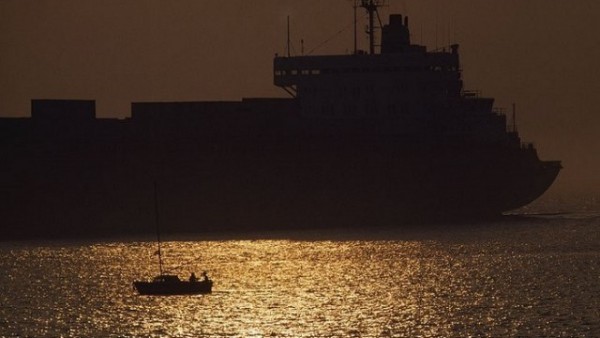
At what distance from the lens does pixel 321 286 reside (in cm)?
9050

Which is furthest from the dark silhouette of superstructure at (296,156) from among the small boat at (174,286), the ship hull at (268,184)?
the small boat at (174,286)

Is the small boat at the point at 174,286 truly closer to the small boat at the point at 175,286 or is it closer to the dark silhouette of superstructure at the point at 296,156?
the small boat at the point at 175,286

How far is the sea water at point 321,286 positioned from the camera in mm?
74000

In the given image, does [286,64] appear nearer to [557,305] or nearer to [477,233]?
[477,233]

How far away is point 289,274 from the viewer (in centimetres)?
9806

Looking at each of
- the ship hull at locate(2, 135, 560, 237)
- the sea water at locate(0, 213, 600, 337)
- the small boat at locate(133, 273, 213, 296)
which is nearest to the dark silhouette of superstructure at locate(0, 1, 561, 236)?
the ship hull at locate(2, 135, 560, 237)

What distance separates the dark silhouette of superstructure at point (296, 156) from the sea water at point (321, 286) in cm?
583

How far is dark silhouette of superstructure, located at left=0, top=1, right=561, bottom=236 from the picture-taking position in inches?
5251

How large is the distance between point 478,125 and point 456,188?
578cm

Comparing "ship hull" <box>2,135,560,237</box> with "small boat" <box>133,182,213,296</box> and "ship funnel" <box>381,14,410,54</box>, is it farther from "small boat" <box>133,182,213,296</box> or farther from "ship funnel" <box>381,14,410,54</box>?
"small boat" <box>133,182,213,296</box>

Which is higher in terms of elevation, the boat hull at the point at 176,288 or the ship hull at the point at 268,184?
the ship hull at the point at 268,184

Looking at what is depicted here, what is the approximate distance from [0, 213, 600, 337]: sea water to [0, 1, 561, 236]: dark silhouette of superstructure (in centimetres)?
583

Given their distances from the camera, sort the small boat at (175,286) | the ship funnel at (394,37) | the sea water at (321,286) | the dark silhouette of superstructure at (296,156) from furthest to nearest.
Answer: the ship funnel at (394,37) < the dark silhouette of superstructure at (296,156) < the small boat at (175,286) < the sea water at (321,286)

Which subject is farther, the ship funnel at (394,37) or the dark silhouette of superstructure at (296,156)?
the ship funnel at (394,37)
